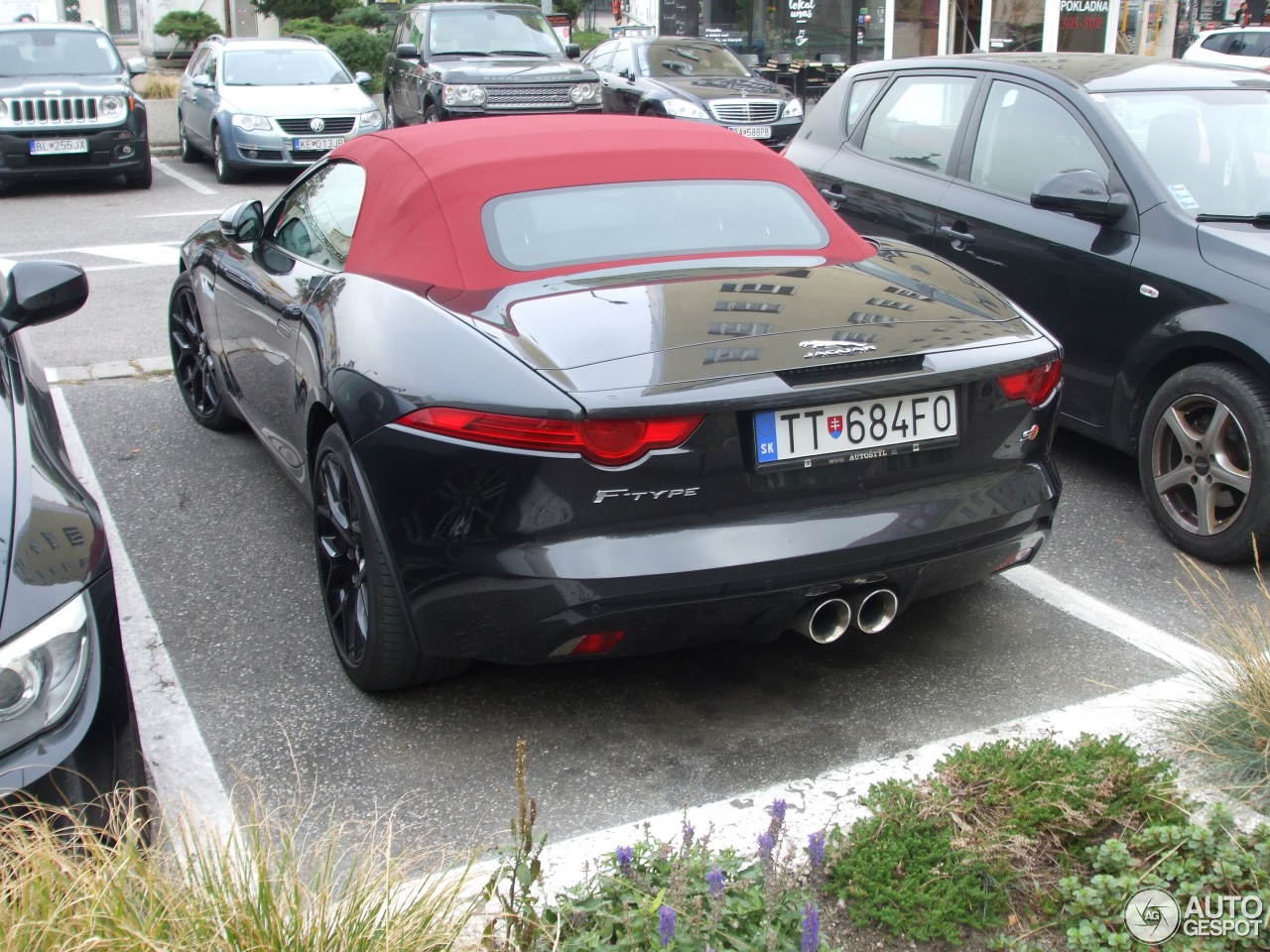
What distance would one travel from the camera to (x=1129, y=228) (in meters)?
4.98

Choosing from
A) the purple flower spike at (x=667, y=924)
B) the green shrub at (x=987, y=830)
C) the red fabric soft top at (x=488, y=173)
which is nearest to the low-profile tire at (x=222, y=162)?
the red fabric soft top at (x=488, y=173)

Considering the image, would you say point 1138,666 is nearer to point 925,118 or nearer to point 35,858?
point 35,858

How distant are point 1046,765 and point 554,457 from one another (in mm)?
1326

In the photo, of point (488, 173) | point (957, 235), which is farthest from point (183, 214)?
point (488, 173)

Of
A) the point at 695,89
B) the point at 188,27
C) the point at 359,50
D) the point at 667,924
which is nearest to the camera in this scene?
the point at 667,924

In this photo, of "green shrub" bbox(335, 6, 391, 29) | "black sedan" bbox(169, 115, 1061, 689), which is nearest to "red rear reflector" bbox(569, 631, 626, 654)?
"black sedan" bbox(169, 115, 1061, 689)

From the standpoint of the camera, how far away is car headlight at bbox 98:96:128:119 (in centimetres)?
1401

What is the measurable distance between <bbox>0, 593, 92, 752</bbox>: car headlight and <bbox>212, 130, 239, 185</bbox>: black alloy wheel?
13354 millimetres

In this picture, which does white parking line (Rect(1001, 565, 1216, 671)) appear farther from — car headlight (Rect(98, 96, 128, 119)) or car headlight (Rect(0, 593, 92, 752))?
car headlight (Rect(98, 96, 128, 119))

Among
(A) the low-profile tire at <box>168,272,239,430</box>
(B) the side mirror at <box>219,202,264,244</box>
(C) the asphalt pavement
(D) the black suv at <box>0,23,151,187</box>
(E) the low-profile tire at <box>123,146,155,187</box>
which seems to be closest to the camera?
(C) the asphalt pavement

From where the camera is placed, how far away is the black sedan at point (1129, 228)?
4.53m

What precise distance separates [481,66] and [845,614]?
1409 centimetres

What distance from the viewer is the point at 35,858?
226 cm

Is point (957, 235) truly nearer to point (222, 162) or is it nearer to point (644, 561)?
point (644, 561)
